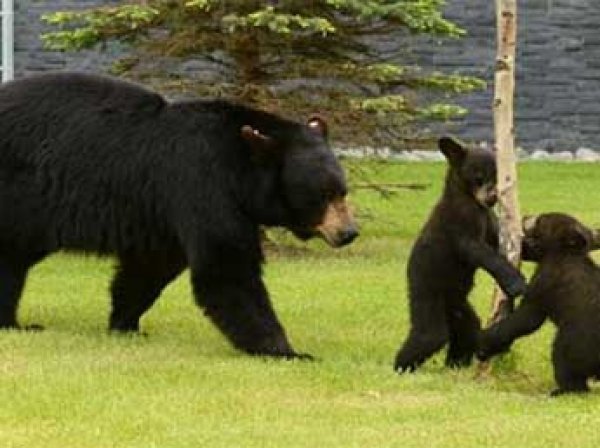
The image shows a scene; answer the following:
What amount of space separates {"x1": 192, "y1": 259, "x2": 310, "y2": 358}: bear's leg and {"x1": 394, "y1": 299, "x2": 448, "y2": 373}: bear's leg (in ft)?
2.38

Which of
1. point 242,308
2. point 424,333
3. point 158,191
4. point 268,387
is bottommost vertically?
point 242,308

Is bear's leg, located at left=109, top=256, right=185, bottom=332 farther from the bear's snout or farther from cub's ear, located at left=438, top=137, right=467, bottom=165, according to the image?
cub's ear, located at left=438, top=137, right=467, bottom=165

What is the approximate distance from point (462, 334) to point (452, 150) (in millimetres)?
1116

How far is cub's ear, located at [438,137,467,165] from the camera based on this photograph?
9.75 m

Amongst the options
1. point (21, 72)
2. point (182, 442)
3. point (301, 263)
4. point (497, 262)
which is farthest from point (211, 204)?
point (21, 72)

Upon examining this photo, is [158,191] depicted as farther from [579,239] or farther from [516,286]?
[579,239]

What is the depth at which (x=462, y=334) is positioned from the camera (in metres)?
10.3

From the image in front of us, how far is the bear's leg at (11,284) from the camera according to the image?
11633 mm

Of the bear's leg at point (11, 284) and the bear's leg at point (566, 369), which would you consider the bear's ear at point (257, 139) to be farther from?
the bear's leg at point (566, 369)

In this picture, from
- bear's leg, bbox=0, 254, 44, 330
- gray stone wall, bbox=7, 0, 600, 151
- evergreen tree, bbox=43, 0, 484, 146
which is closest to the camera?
bear's leg, bbox=0, 254, 44, 330

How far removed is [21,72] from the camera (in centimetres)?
2456

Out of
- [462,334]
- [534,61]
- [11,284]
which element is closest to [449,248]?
[462,334]

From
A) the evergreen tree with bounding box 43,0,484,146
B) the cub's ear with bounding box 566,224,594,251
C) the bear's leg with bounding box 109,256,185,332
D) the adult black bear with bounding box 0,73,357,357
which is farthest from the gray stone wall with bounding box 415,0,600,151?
the cub's ear with bounding box 566,224,594,251

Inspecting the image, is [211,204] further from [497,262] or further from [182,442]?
[182,442]
